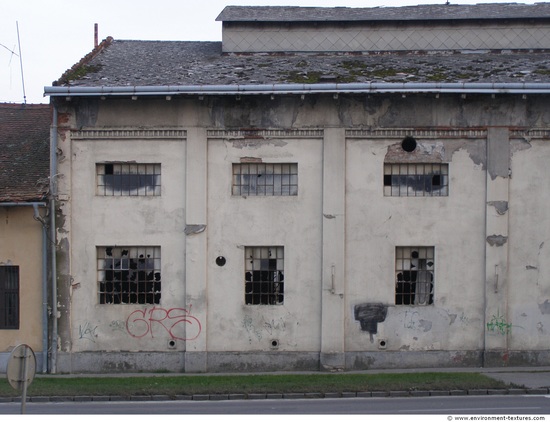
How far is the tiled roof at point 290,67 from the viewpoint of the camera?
22.0m

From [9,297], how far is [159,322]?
3946 millimetres

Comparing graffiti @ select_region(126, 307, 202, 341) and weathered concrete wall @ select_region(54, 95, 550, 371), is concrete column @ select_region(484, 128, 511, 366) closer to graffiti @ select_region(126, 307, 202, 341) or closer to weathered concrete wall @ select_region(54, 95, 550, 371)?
weathered concrete wall @ select_region(54, 95, 550, 371)

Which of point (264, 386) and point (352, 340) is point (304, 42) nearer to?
point (352, 340)

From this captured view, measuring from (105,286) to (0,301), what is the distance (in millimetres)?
2726

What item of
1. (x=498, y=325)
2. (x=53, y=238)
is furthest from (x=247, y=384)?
(x=498, y=325)

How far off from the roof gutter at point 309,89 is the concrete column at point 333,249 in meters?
1.23

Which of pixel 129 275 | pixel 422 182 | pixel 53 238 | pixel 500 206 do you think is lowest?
pixel 129 275

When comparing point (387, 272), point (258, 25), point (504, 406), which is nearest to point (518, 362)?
point (387, 272)

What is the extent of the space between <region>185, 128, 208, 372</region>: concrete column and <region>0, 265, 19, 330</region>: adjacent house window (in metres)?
4.45

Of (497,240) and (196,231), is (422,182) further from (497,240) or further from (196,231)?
(196,231)

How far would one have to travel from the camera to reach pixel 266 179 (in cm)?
2208

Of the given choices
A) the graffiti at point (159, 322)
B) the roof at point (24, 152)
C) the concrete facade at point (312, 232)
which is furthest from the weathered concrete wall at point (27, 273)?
the graffiti at point (159, 322)

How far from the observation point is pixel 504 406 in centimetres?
1584

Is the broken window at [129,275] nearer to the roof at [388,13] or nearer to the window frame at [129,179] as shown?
the window frame at [129,179]
